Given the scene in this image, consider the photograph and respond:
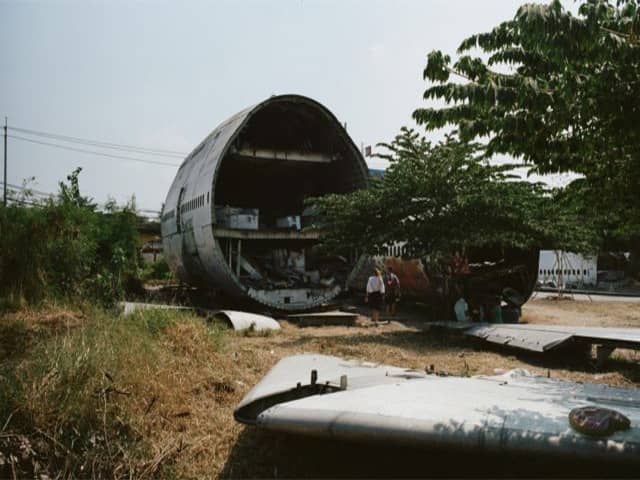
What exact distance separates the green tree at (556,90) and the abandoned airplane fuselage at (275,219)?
30.9 ft

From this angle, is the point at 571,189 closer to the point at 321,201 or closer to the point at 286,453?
the point at 286,453

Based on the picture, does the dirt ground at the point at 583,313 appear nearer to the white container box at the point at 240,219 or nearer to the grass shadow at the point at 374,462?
the white container box at the point at 240,219

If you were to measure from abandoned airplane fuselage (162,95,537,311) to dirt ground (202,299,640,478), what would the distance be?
2.03 metres

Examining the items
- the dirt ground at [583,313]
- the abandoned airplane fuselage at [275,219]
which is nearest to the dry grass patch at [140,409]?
the dirt ground at [583,313]

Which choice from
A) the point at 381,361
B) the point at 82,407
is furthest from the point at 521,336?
the point at 82,407

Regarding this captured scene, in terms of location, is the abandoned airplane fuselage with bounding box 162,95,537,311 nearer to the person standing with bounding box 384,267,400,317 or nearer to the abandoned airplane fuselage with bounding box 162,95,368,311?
the abandoned airplane fuselage with bounding box 162,95,368,311

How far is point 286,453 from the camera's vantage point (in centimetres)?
426

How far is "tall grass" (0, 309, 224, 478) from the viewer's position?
3908mm

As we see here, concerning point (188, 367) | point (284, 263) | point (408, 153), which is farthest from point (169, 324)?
point (284, 263)

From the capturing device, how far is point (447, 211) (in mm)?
11672

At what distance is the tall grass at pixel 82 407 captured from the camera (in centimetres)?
391

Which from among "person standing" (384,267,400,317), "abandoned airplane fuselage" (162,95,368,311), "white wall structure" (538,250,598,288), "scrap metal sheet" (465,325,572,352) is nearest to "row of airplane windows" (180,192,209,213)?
"abandoned airplane fuselage" (162,95,368,311)

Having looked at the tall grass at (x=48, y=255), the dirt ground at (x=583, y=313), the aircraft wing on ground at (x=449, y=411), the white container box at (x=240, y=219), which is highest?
the white container box at (x=240, y=219)

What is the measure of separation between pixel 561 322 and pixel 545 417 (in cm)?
1313
